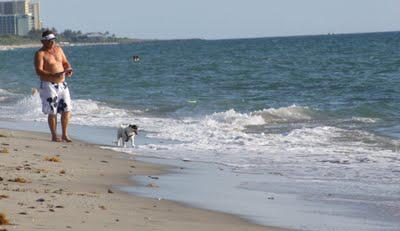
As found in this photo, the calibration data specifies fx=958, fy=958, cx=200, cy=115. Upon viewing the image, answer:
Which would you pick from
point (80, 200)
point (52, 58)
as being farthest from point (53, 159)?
point (80, 200)

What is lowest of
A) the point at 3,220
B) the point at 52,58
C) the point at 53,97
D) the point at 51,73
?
the point at 3,220

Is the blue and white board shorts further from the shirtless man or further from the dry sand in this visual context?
the dry sand

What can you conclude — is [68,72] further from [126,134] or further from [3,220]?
[3,220]

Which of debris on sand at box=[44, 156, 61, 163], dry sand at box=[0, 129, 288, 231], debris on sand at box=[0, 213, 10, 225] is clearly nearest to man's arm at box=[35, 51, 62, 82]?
dry sand at box=[0, 129, 288, 231]

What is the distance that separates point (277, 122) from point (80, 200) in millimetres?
11551

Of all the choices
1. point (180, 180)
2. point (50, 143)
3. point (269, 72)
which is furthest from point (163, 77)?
point (180, 180)

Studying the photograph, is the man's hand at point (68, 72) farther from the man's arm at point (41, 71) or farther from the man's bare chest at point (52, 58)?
the man's bare chest at point (52, 58)

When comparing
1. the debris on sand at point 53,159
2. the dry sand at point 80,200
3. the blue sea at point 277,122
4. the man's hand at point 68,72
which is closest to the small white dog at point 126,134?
the blue sea at point 277,122

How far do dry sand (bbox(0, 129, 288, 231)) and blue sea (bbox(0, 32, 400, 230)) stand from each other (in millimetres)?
1014

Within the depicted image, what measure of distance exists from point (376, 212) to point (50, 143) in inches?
241

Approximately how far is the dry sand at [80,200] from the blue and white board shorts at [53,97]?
76cm

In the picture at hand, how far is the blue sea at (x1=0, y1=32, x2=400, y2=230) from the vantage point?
A: 10219 millimetres

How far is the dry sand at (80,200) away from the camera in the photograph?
6.86 meters

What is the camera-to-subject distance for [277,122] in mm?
19172
